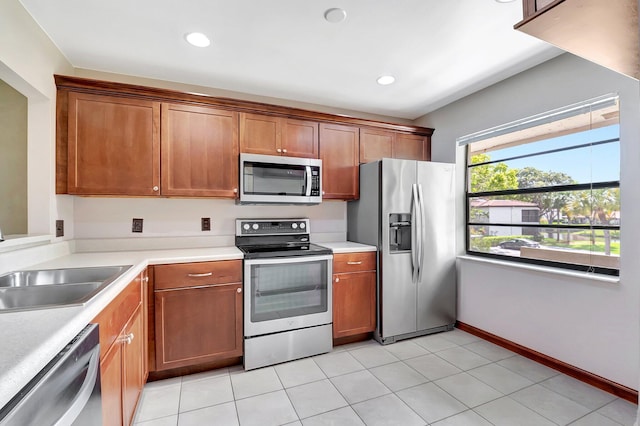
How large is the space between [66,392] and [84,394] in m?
0.12

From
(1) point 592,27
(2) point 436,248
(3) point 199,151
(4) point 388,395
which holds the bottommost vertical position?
(4) point 388,395

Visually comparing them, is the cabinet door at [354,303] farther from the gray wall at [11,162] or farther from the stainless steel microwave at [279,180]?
the gray wall at [11,162]

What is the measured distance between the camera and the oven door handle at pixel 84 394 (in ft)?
2.50

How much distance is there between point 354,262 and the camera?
2791 mm

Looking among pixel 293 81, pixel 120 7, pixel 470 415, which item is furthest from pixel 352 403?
pixel 120 7

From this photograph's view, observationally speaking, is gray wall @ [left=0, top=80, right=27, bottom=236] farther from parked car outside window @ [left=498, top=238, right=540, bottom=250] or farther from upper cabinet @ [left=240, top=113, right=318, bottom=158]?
parked car outside window @ [left=498, top=238, right=540, bottom=250]

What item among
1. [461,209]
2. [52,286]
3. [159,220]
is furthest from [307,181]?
[52,286]

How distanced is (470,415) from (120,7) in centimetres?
316

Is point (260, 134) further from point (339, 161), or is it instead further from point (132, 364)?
point (132, 364)

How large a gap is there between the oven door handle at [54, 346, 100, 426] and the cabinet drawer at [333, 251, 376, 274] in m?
1.92

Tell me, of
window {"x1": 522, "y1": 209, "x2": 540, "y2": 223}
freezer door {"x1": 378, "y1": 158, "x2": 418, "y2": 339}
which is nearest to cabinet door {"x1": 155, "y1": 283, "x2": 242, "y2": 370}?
freezer door {"x1": 378, "y1": 158, "x2": 418, "y2": 339}

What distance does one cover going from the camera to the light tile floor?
1.78 meters

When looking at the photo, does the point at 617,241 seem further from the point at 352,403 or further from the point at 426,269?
the point at 352,403

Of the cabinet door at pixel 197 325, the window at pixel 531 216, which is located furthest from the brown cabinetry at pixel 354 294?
the window at pixel 531 216
